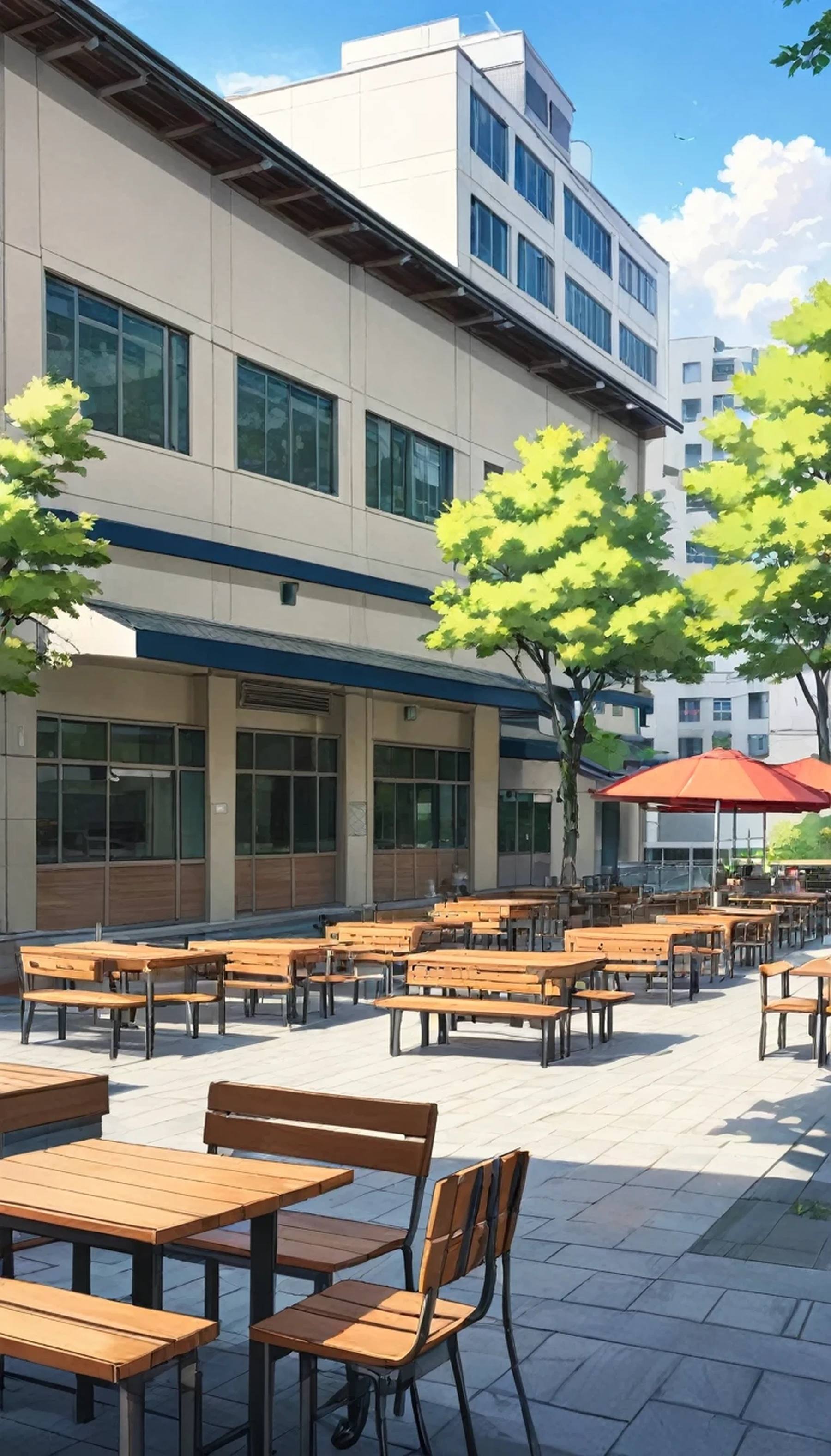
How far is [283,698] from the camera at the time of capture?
2583 cm

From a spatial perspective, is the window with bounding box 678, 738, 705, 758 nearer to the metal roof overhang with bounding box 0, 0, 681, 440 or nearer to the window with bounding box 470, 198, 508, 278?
the window with bounding box 470, 198, 508, 278

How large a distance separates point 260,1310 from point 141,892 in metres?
18.2

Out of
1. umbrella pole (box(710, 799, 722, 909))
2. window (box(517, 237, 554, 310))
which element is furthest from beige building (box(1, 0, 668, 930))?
window (box(517, 237, 554, 310))

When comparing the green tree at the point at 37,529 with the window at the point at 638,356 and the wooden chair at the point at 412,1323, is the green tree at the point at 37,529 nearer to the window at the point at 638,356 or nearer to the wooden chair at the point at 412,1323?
the wooden chair at the point at 412,1323

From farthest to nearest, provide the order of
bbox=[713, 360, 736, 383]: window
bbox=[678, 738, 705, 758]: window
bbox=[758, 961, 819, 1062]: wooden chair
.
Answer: bbox=[713, 360, 736, 383]: window, bbox=[678, 738, 705, 758]: window, bbox=[758, 961, 819, 1062]: wooden chair

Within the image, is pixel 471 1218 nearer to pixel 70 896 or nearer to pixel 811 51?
pixel 811 51

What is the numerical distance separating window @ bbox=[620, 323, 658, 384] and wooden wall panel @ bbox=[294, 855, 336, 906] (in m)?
33.2

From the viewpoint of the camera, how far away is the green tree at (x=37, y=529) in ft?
52.7

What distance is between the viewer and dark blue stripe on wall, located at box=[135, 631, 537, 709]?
65.4ft

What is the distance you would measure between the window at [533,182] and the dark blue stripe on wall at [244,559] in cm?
2109

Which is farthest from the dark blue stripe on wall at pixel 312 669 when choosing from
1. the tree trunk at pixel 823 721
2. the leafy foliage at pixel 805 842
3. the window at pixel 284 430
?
the leafy foliage at pixel 805 842

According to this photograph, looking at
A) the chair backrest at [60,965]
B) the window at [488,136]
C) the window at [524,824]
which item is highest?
the window at [488,136]

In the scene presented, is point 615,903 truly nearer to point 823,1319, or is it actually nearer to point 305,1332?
point 823,1319

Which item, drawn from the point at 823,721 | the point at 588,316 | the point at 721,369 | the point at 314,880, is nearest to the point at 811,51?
the point at 314,880
